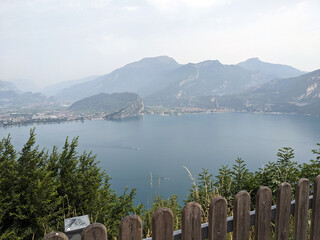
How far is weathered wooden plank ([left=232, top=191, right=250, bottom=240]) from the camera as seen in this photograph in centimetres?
121

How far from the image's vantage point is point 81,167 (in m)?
6.53

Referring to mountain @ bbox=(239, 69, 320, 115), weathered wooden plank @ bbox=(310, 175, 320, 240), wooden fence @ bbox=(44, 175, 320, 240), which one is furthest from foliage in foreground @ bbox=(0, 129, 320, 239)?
mountain @ bbox=(239, 69, 320, 115)

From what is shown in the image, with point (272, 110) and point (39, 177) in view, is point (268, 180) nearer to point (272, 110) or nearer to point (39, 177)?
point (39, 177)

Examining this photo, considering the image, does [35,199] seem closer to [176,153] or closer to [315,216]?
[315,216]

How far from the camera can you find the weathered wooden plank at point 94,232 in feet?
2.81

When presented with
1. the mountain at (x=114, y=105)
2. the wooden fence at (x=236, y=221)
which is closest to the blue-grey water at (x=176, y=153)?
the wooden fence at (x=236, y=221)

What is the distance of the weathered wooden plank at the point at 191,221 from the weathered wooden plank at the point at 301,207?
0.73 metres

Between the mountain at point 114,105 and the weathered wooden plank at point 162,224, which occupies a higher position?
the mountain at point 114,105

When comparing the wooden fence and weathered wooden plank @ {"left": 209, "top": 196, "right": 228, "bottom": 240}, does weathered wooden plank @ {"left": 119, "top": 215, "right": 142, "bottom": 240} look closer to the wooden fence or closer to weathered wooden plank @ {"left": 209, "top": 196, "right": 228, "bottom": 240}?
the wooden fence

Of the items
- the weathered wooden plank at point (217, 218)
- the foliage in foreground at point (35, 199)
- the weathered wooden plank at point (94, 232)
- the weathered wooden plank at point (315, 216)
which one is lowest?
the foliage in foreground at point (35, 199)

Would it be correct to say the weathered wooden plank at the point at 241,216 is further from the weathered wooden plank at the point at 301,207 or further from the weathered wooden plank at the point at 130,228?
the weathered wooden plank at the point at 130,228

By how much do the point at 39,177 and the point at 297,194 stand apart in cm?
422

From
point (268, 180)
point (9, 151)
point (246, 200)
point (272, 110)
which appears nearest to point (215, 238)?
point (246, 200)

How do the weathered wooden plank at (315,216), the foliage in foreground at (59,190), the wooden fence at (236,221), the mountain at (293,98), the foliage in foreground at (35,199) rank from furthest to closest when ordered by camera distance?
the mountain at (293,98), the foliage in foreground at (35,199), the foliage in foreground at (59,190), the weathered wooden plank at (315,216), the wooden fence at (236,221)
